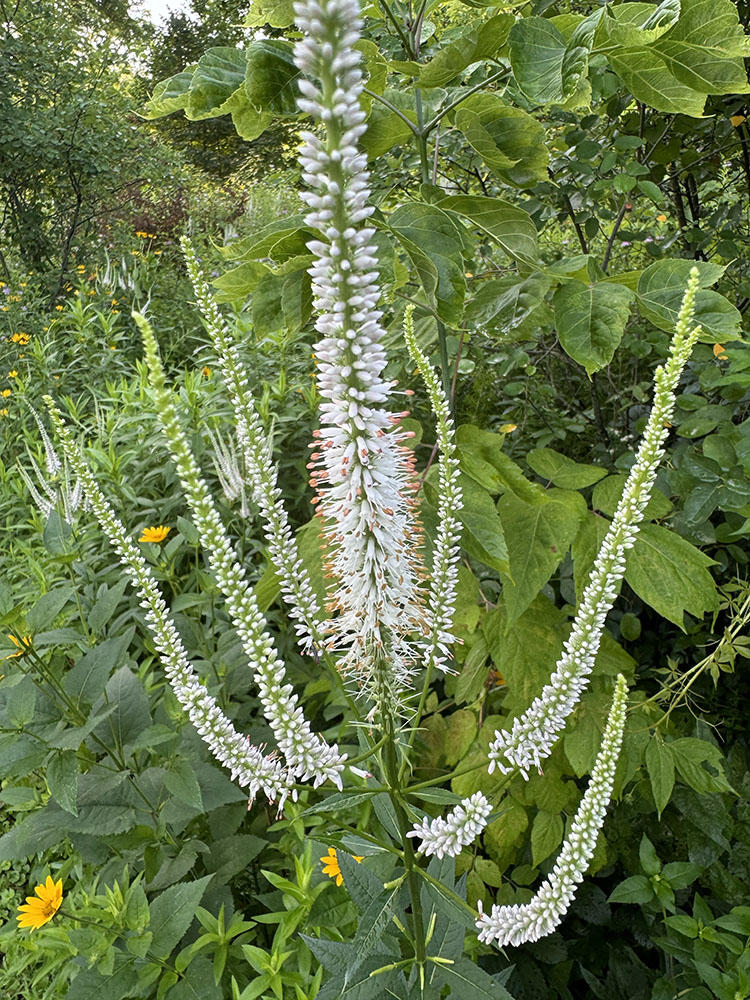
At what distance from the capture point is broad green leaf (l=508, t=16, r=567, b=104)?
140 cm

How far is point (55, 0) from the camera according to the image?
1380cm

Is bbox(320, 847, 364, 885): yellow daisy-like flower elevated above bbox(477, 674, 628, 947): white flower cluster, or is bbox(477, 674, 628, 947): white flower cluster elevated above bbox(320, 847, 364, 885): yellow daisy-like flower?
bbox(477, 674, 628, 947): white flower cluster

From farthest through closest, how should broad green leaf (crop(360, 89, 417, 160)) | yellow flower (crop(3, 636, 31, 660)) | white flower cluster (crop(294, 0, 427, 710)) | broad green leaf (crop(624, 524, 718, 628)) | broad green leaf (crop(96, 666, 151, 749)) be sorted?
broad green leaf (crop(96, 666, 151, 749)) → yellow flower (crop(3, 636, 31, 660)) → broad green leaf (crop(624, 524, 718, 628)) → broad green leaf (crop(360, 89, 417, 160)) → white flower cluster (crop(294, 0, 427, 710))

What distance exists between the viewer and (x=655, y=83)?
1456 millimetres

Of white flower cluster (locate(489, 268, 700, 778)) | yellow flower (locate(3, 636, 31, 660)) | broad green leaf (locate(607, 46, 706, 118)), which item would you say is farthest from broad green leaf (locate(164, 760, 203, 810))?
broad green leaf (locate(607, 46, 706, 118))

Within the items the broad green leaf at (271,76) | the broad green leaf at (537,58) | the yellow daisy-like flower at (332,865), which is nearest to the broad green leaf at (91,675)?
the yellow daisy-like flower at (332,865)

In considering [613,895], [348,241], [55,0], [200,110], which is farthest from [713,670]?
[55,0]

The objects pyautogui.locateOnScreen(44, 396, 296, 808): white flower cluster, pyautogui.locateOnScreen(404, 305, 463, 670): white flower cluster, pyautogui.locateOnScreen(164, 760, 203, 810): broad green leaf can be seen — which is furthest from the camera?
pyautogui.locateOnScreen(164, 760, 203, 810): broad green leaf

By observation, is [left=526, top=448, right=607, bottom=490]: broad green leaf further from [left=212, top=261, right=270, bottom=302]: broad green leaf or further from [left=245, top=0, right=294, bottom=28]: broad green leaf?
[left=245, top=0, right=294, bottom=28]: broad green leaf

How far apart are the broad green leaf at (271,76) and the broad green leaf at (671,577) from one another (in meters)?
1.27

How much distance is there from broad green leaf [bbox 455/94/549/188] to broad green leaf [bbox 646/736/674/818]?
1.57 m

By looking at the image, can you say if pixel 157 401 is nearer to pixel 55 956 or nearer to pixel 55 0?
pixel 55 956

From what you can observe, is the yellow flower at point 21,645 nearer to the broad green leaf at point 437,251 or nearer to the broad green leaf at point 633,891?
the broad green leaf at point 437,251

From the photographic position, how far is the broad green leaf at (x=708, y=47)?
137cm
